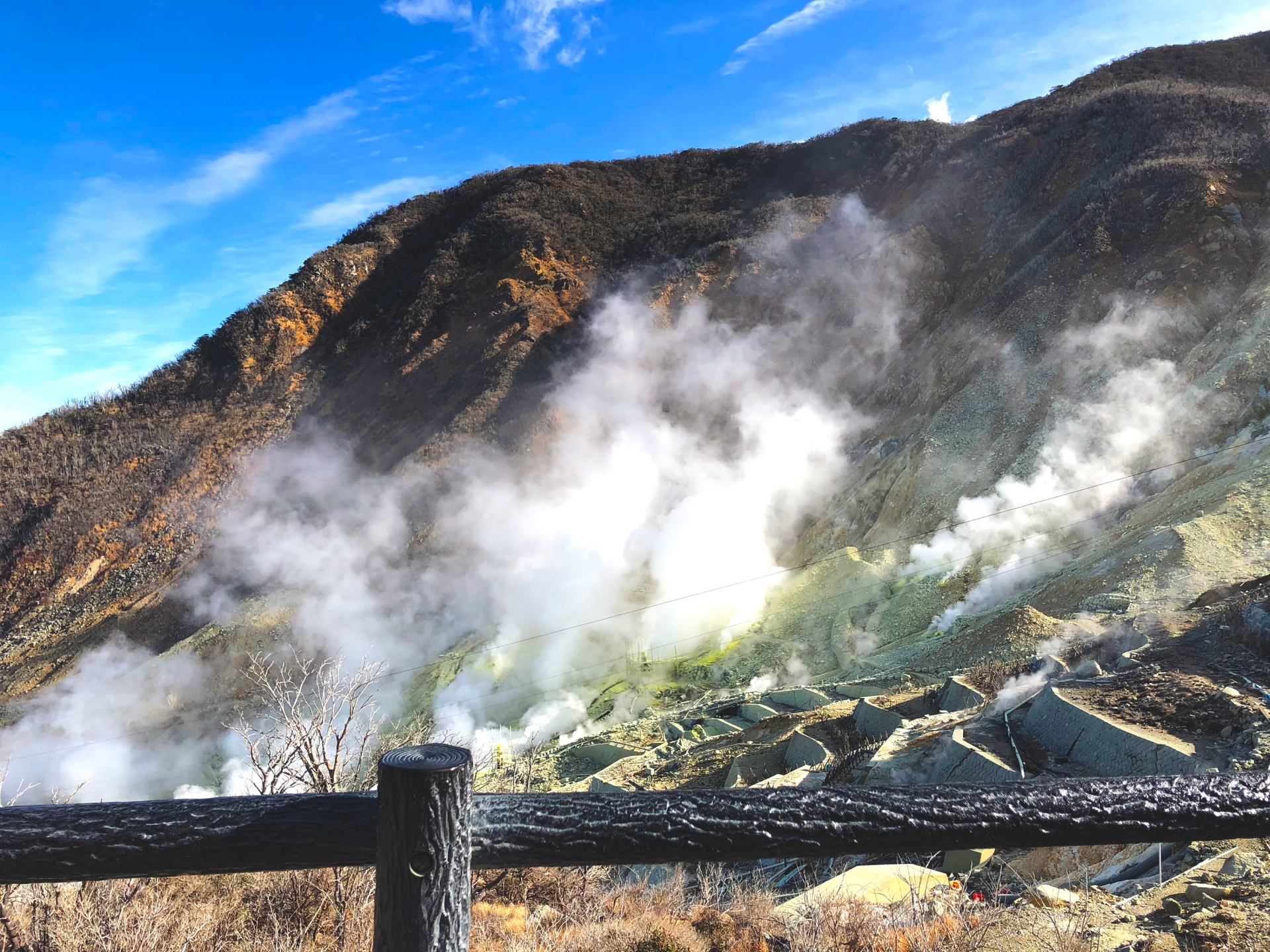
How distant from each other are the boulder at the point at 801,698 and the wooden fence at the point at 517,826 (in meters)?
11.8

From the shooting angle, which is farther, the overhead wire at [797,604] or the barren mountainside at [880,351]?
the barren mountainside at [880,351]

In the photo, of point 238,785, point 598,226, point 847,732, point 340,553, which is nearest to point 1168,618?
point 847,732

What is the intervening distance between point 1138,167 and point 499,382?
23.1 metres

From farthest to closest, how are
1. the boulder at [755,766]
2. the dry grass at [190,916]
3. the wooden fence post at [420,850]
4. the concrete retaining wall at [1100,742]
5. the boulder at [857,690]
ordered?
the boulder at [857,690], the boulder at [755,766], the concrete retaining wall at [1100,742], the dry grass at [190,916], the wooden fence post at [420,850]

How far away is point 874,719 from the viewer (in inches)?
431

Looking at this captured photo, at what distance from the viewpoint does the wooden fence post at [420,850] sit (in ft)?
4.60

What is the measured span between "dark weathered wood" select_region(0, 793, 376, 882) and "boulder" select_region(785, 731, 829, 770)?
9179 mm

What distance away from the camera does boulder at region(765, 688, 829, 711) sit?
44.5 feet

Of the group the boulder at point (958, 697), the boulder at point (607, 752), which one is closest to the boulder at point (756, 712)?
the boulder at point (607, 752)

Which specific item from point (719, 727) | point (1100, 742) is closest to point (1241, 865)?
point (1100, 742)

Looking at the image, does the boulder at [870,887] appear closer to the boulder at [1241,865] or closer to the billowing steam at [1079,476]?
the boulder at [1241,865]

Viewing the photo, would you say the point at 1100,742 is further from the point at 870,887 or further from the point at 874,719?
the point at 874,719

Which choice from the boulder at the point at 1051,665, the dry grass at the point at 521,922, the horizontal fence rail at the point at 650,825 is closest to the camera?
Result: the horizontal fence rail at the point at 650,825

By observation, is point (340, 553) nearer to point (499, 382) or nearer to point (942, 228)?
point (499, 382)
